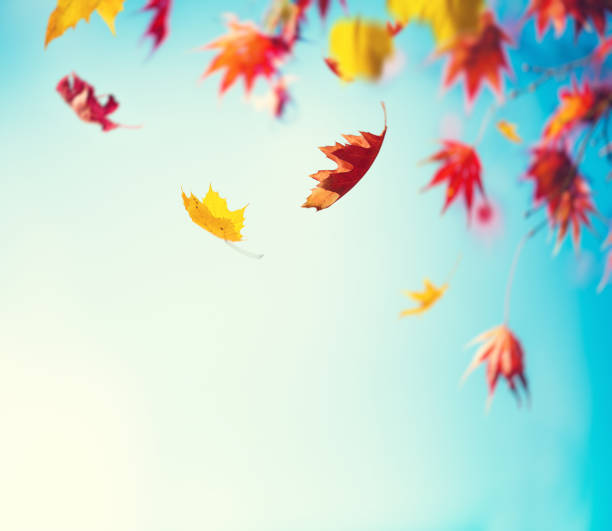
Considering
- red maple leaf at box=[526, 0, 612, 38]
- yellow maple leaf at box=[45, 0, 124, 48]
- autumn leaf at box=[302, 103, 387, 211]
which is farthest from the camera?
red maple leaf at box=[526, 0, 612, 38]

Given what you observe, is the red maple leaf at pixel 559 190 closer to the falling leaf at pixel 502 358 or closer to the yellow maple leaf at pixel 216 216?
the falling leaf at pixel 502 358

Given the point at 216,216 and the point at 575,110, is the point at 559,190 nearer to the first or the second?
the point at 575,110

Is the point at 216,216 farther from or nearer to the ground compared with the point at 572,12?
nearer to the ground

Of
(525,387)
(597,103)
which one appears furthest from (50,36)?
(525,387)

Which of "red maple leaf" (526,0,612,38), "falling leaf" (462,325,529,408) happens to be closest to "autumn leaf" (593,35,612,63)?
"red maple leaf" (526,0,612,38)

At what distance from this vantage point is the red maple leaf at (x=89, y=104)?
0.94m

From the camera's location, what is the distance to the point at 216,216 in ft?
1.60

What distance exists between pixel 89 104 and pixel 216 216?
66 cm

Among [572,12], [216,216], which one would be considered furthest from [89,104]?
[572,12]

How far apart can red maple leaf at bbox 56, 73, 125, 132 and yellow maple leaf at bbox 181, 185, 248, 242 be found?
1.81ft

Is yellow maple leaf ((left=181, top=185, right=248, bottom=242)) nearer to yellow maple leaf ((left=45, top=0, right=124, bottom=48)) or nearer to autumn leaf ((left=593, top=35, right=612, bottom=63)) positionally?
yellow maple leaf ((left=45, top=0, right=124, bottom=48))

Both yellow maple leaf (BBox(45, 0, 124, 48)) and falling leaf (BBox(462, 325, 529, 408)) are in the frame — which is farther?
falling leaf (BBox(462, 325, 529, 408))

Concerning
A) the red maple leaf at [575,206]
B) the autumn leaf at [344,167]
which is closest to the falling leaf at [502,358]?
the red maple leaf at [575,206]

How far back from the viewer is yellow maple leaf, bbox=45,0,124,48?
55cm
